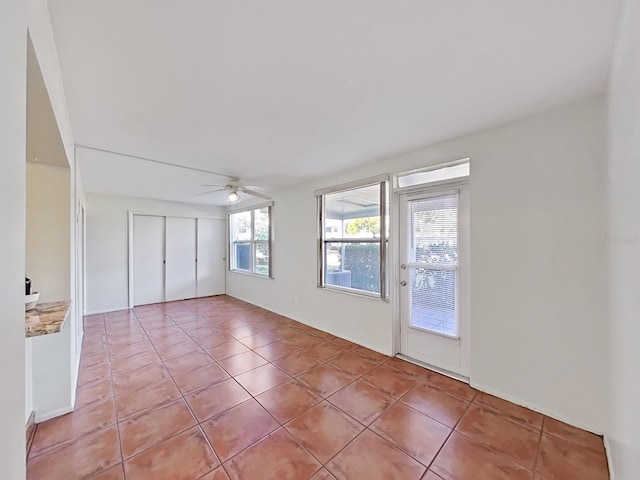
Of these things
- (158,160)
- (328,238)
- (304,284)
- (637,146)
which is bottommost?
(304,284)

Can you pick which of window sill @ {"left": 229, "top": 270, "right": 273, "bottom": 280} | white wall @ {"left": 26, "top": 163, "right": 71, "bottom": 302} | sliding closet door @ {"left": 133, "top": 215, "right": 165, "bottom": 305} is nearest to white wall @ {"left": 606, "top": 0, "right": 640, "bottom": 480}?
white wall @ {"left": 26, "top": 163, "right": 71, "bottom": 302}

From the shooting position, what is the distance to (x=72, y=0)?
1110 mm

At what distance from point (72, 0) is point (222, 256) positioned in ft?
19.4

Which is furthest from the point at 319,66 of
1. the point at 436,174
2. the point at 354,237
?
the point at 354,237

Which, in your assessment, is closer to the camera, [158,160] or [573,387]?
[573,387]

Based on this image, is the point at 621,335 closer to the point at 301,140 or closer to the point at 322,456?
the point at 322,456

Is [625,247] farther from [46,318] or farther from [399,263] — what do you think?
[46,318]

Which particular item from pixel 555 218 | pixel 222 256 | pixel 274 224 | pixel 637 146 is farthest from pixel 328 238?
pixel 222 256

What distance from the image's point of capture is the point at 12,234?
0.65 meters

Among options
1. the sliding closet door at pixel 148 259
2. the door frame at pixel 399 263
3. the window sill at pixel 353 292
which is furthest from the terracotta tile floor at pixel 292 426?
the sliding closet door at pixel 148 259

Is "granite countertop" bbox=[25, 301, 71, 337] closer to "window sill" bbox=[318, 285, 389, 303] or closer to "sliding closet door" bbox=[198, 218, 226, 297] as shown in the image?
"window sill" bbox=[318, 285, 389, 303]

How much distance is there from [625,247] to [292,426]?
7.30 ft

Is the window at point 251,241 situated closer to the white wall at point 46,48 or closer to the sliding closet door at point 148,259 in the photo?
the sliding closet door at point 148,259

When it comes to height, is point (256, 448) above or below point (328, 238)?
below
